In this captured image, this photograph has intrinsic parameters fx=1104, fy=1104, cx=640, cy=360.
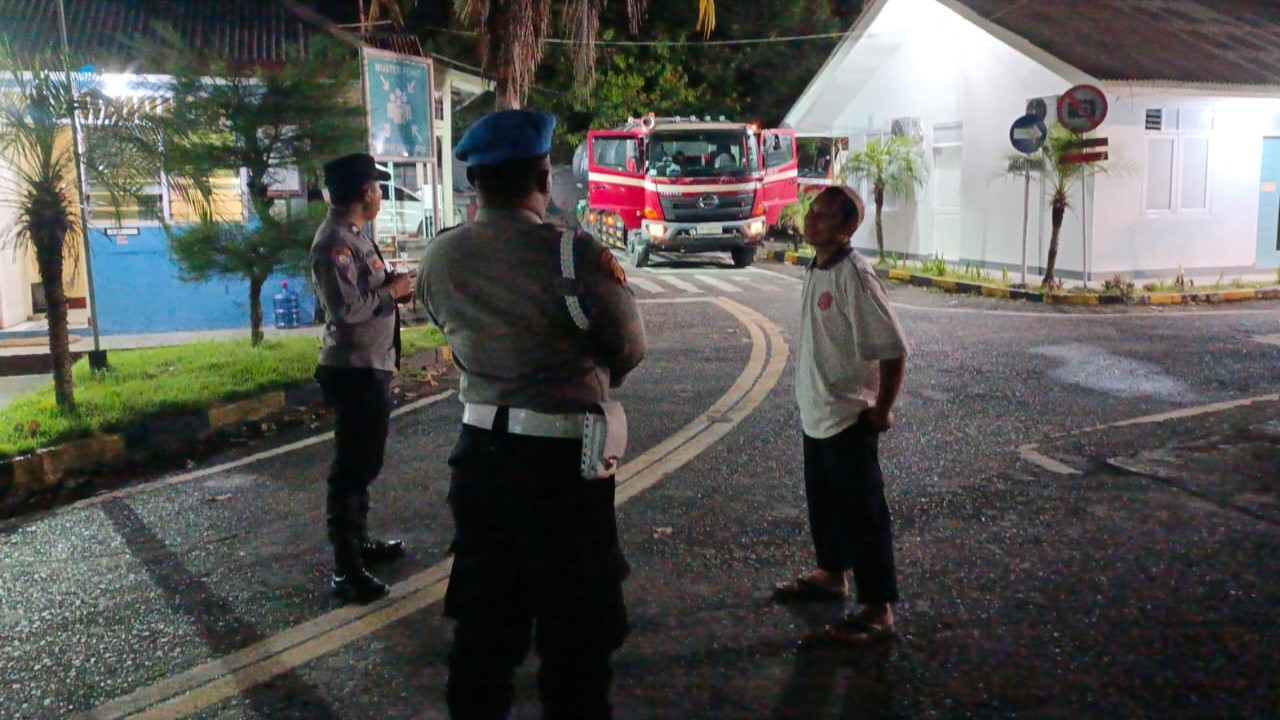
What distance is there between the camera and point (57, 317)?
326 inches

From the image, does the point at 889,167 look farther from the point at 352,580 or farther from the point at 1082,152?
the point at 352,580

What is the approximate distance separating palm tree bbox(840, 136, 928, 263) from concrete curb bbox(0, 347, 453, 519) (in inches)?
554

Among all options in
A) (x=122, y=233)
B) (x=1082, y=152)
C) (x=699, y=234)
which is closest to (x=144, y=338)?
(x=122, y=233)

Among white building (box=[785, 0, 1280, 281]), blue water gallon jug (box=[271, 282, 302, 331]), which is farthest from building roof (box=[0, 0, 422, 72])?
white building (box=[785, 0, 1280, 281])

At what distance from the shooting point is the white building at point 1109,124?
17859mm

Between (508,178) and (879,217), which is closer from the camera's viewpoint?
(508,178)

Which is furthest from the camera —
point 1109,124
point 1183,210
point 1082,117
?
point 1183,210

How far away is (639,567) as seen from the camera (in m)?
5.29

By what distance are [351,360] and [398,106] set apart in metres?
9.27

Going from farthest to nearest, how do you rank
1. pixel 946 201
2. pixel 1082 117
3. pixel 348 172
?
pixel 946 201 → pixel 1082 117 → pixel 348 172

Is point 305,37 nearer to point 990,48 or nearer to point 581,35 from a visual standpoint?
point 581,35

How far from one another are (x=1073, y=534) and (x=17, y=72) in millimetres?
7834

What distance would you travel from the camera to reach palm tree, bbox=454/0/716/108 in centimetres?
1406

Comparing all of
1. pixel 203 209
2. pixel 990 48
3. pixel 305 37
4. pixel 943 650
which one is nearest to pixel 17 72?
pixel 203 209
